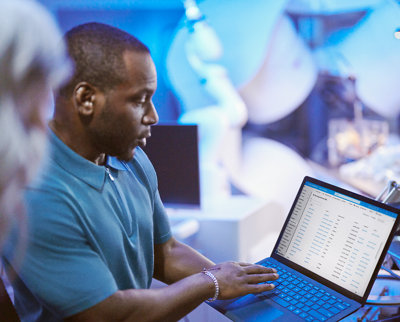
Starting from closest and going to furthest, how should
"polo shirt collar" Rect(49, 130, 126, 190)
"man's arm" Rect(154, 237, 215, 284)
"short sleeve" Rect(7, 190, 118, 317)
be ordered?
"short sleeve" Rect(7, 190, 118, 317) → "polo shirt collar" Rect(49, 130, 126, 190) → "man's arm" Rect(154, 237, 215, 284)

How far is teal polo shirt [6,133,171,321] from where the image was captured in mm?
935

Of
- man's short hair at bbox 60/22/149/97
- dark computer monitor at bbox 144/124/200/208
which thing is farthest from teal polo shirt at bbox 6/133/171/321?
dark computer monitor at bbox 144/124/200/208

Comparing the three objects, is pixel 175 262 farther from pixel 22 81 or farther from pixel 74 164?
pixel 22 81

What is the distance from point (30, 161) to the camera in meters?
0.60

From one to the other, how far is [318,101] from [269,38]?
55 cm

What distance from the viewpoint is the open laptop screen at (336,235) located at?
1.09 m

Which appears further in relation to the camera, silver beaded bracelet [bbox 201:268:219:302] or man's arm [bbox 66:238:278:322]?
silver beaded bracelet [bbox 201:268:219:302]

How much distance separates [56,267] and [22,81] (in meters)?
0.46

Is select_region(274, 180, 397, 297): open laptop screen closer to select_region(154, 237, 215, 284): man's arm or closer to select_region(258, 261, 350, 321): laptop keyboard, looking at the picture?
select_region(258, 261, 350, 321): laptop keyboard

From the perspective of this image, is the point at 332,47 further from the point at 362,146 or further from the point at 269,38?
the point at 362,146

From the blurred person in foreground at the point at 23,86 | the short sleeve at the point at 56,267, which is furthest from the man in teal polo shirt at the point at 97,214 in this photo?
the blurred person in foreground at the point at 23,86

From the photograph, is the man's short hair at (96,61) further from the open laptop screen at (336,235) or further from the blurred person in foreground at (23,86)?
the open laptop screen at (336,235)

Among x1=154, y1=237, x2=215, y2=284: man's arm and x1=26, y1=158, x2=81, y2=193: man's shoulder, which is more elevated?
x1=26, y1=158, x2=81, y2=193: man's shoulder


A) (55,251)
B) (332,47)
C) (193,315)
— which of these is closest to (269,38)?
(332,47)
